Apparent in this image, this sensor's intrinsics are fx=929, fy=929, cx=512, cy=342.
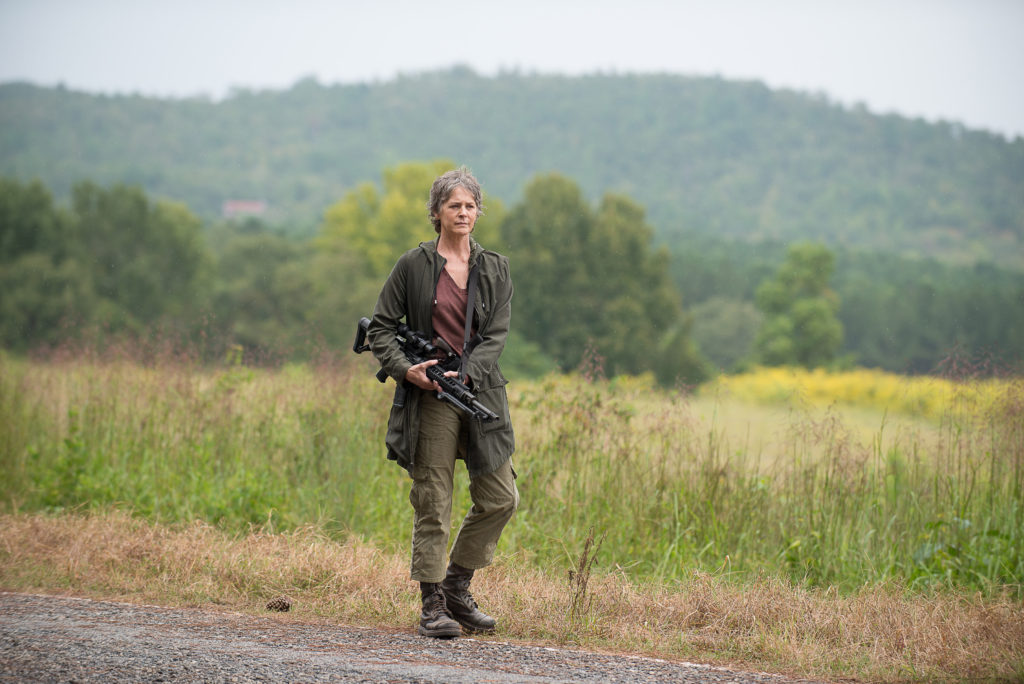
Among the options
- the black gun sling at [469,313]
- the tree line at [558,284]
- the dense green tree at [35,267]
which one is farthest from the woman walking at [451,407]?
the dense green tree at [35,267]

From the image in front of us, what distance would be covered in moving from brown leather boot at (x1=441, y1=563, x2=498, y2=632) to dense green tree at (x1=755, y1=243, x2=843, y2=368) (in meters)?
48.8

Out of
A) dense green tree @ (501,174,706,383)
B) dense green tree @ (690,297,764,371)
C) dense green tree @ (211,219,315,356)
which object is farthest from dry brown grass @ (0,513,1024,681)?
dense green tree @ (690,297,764,371)

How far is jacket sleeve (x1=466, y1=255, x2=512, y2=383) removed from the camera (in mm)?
4312

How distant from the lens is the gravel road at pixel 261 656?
3.56 meters

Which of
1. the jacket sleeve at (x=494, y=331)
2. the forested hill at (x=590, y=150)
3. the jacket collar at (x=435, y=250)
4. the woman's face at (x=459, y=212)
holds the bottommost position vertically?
the jacket sleeve at (x=494, y=331)

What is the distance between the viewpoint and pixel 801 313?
53844mm

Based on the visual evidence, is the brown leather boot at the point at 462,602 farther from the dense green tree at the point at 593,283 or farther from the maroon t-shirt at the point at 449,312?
the dense green tree at the point at 593,283

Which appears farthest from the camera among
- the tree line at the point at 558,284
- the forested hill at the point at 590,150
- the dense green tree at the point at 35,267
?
the forested hill at the point at 590,150

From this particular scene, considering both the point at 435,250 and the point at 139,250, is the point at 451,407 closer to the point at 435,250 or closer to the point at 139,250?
the point at 435,250

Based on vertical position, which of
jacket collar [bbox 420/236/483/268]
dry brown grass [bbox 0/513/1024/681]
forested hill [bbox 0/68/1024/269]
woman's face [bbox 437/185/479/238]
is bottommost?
dry brown grass [bbox 0/513/1024/681]

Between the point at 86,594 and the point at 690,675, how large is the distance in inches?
136

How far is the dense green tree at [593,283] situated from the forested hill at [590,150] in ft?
54.7

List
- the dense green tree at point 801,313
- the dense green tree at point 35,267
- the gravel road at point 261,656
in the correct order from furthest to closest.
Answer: the dense green tree at point 801,313
the dense green tree at point 35,267
the gravel road at point 261,656

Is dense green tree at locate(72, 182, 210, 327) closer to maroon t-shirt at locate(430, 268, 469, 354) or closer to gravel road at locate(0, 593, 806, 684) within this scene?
gravel road at locate(0, 593, 806, 684)
